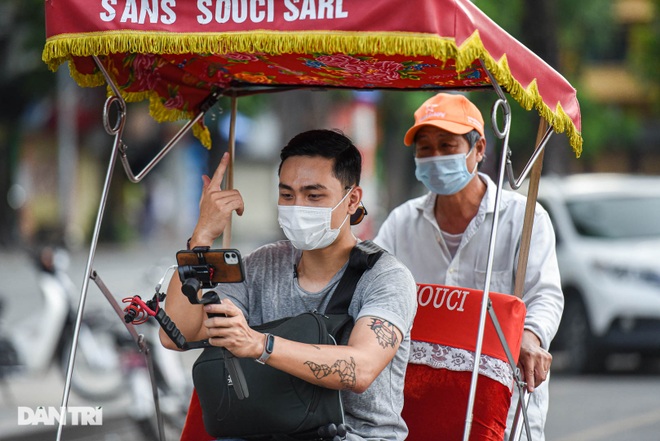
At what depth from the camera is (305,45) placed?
3342mm

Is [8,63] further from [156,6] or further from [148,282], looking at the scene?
[156,6]

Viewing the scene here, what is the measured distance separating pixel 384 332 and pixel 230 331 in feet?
1.77

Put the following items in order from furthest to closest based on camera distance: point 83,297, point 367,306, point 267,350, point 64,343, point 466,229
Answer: point 64,343, point 466,229, point 83,297, point 367,306, point 267,350

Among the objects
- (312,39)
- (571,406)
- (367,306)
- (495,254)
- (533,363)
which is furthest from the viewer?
(571,406)

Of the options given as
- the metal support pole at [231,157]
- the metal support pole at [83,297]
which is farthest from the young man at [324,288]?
the metal support pole at [231,157]

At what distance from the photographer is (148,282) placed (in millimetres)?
8156


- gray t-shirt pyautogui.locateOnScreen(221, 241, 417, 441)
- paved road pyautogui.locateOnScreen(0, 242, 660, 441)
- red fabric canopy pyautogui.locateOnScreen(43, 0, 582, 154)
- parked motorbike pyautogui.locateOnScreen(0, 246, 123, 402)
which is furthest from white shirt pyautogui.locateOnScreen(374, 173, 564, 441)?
parked motorbike pyautogui.locateOnScreen(0, 246, 123, 402)

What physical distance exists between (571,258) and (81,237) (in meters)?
22.6

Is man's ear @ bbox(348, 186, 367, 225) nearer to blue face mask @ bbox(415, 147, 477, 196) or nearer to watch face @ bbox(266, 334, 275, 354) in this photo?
watch face @ bbox(266, 334, 275, 354)

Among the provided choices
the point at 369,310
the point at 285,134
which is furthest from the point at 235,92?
the point at 285,134

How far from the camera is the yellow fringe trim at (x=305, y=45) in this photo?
319 centimetres

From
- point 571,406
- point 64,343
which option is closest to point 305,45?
point 64,343

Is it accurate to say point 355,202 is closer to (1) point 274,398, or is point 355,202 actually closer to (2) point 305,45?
(2) point 305,45

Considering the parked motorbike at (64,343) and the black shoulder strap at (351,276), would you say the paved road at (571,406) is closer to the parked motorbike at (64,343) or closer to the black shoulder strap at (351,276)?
the parked motorbike at (64,343)
